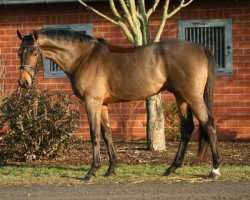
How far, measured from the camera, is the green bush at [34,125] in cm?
1241

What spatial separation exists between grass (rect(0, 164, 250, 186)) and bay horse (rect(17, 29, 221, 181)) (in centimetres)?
24

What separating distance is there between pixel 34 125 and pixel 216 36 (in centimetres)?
558

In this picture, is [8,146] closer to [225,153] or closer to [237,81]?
[225,153]

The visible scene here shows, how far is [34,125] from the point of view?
1238 centimetres

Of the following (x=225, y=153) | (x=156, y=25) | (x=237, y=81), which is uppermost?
(x=156, y=25)

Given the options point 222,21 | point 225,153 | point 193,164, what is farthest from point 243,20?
point 193,164

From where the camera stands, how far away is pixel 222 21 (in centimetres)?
1599

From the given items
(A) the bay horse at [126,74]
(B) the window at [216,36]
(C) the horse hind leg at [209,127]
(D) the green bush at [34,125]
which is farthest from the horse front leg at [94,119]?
(B) the window at [216,36]

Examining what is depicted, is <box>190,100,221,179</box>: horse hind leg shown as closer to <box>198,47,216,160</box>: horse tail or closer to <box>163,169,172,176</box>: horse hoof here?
<box>198,47,216,160</box>: horse tail

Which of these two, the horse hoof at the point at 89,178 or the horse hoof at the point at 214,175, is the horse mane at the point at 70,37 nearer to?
the horse hoof at the point at 89,178

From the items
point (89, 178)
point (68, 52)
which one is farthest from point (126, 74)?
point (89, 178)

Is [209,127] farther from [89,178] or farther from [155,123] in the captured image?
[155,123]

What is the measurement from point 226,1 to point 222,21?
1.52 feet

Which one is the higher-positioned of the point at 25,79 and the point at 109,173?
the point at 25,79
